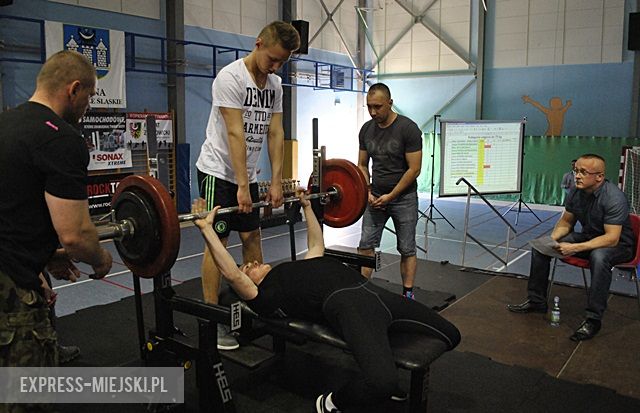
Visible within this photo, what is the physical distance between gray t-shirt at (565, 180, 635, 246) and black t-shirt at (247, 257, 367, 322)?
4.98 ft

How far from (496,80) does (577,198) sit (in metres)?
5.20

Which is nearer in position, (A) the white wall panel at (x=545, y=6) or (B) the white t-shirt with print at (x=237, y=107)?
(B) the white t-shirt with print at (x=237, y=107)

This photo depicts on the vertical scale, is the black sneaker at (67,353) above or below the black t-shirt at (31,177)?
below

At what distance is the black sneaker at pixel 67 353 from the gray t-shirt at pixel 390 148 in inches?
66.3

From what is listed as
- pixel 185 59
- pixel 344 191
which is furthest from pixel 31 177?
pixel 185 59

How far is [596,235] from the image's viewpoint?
2.87 meters

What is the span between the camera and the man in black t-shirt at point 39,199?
4.06 feet

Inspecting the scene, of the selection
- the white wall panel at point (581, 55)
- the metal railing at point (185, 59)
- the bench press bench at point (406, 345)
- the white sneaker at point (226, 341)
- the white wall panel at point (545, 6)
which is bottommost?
the white sneaker at point (226, 341)

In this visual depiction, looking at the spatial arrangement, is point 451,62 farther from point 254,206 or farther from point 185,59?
point 254,206

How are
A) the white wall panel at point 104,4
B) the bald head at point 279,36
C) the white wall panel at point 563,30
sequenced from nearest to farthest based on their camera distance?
the bald head at point 279,36 → the white wall panel at point 104,4 → the white wall panel at point 563,30

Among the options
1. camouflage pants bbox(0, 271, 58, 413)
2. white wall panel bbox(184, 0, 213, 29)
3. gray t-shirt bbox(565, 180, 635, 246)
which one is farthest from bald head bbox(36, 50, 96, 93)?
white wall panel bbox(184, 0, 213, 29)

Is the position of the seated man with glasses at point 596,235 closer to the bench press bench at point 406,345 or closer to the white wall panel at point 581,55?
the bench press bench at point 406,345

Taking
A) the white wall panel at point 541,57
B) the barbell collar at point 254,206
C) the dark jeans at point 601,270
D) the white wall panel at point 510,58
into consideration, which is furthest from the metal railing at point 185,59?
the dark jeans at point 601,270

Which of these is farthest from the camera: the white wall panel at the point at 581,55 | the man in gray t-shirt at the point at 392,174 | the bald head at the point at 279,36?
the white wall panel at the point at 581,55
